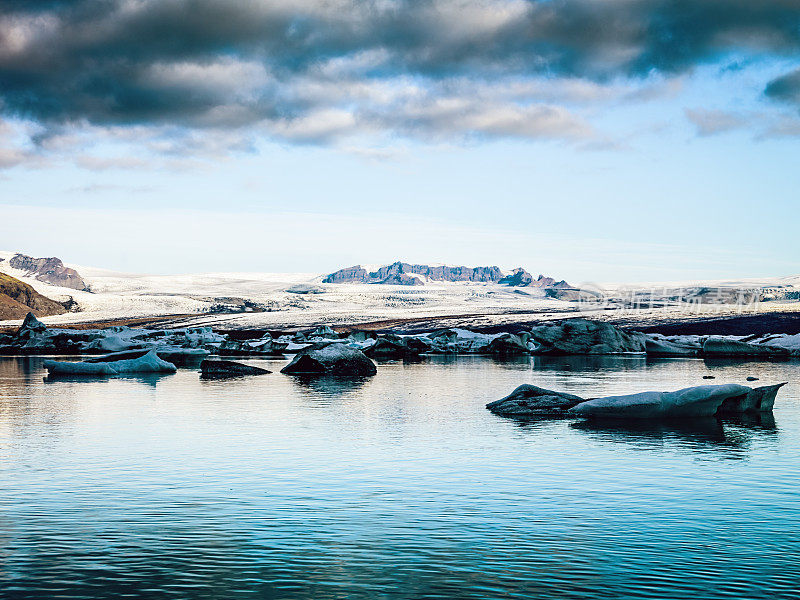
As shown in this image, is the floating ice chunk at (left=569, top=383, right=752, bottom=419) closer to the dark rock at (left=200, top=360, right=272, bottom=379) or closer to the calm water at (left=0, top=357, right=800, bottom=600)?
the calm water at (left=0, top=357, right=800, bottom=600)

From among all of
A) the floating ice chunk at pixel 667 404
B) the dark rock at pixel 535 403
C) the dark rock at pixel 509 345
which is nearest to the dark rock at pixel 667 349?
the dark rock at pixel 509 345

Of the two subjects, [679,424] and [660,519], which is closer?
[660,519]

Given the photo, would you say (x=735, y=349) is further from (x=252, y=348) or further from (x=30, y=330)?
(x=30, y=330)

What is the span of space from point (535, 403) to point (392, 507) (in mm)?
12048

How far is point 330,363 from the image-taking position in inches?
1670

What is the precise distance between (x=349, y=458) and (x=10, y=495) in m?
6.13

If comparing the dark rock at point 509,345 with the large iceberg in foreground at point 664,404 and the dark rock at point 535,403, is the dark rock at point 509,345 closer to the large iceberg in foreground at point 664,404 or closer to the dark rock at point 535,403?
the dark rock at point 535,403

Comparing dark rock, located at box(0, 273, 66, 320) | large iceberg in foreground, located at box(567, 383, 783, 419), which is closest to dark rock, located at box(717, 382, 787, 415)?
large iceberg in foreground, located at box(567, 383, 783, 419)

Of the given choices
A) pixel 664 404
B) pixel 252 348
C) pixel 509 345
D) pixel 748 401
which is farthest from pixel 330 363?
pixel 252 348

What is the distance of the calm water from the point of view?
28.1ft

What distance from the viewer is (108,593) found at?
320 inches

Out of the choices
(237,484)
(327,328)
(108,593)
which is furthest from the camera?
(327,328)

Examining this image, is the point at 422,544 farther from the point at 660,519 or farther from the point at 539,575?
the point at 660,519

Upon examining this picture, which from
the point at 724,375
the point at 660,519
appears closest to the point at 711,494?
the point at 660,519
